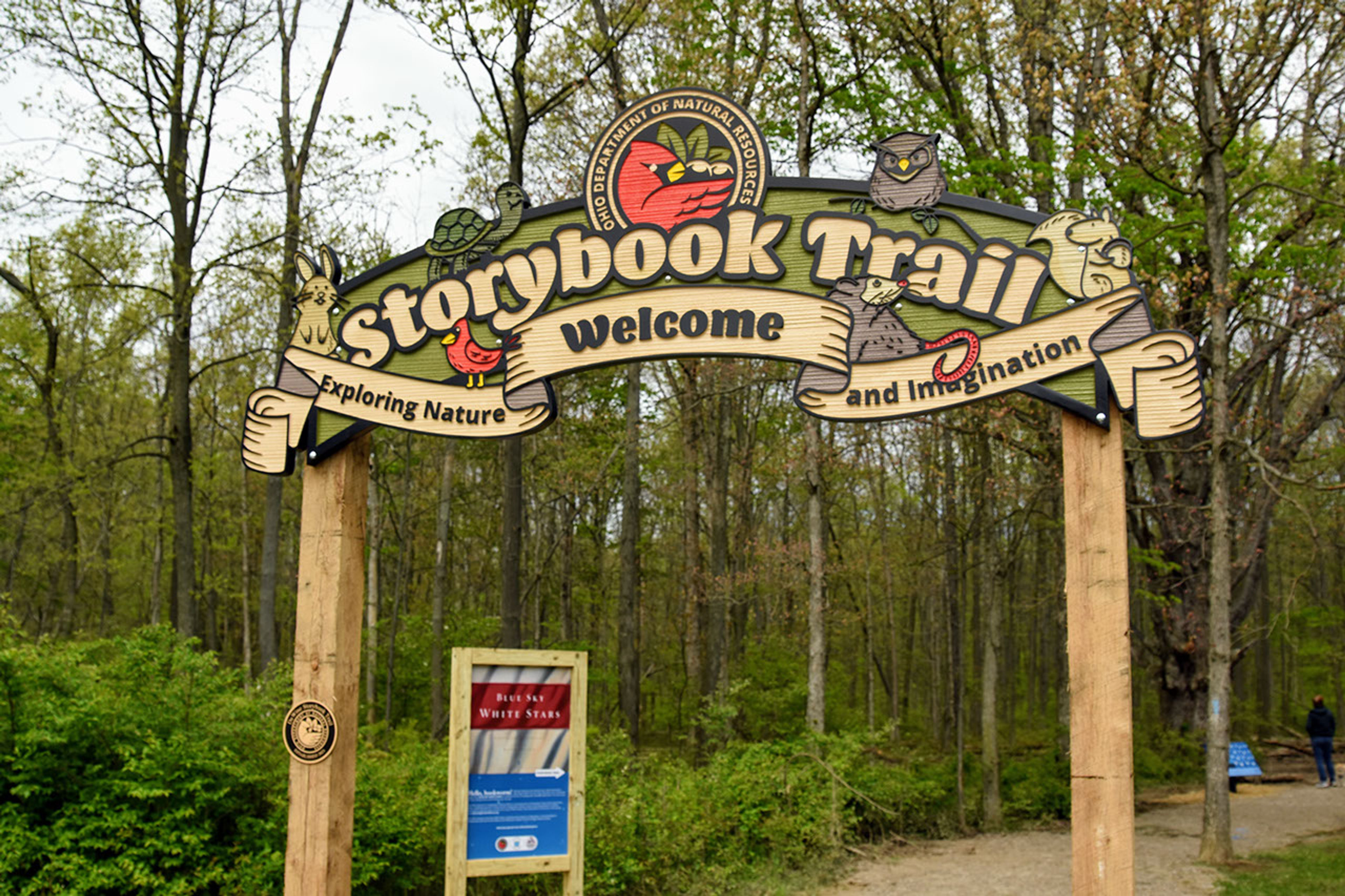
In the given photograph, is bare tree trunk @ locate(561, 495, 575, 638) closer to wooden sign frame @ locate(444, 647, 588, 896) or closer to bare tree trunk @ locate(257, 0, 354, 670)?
bare tree trunk @ locate(257, 0, 354, 670)

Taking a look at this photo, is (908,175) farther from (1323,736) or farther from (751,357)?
(1323,736)

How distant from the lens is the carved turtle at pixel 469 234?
6.13 metres

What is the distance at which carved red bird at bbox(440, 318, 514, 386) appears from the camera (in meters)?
6.00

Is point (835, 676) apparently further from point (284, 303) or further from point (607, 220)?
point (607, 220)

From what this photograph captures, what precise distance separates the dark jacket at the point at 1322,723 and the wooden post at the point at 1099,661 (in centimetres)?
1222

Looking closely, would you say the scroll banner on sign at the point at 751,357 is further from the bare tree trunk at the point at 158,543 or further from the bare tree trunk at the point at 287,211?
the bare tree trunk at the point at 158,543

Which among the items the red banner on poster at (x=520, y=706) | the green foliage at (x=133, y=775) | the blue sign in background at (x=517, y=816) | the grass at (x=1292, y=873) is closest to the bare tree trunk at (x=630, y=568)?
the green foliage at (x=133, y=775)

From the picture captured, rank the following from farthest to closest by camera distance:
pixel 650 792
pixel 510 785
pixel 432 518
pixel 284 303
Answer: pixel 432 518, pixel 284 303, pixel 650 792, pixel 510 785

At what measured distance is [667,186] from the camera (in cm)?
592

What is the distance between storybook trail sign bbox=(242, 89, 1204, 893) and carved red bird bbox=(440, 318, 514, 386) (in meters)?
0.01

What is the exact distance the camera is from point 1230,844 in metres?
9.89

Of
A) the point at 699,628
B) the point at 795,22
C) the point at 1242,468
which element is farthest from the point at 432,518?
the point at 1242,468

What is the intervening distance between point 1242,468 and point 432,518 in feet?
65.1

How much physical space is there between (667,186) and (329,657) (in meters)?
3.36
